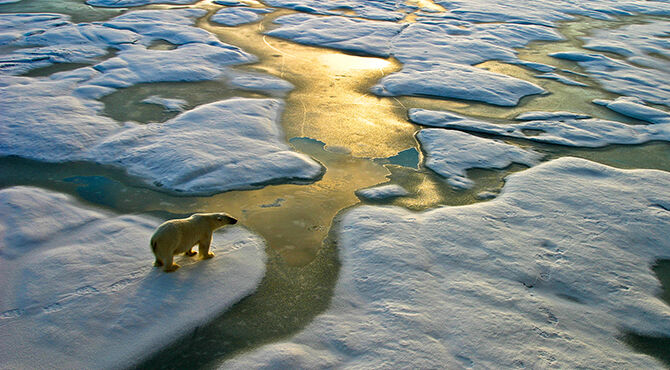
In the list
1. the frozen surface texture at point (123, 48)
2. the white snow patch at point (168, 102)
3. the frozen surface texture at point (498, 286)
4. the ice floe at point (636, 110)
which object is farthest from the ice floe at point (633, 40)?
the white snow patch at point (168, 102)

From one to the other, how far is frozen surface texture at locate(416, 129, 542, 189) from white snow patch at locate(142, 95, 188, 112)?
3579 millimetres

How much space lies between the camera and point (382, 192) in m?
5.02

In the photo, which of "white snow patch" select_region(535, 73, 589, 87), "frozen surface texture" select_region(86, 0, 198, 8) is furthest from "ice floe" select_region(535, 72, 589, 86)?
"frozen surface texture" select_region(86, 0, 198, 8)

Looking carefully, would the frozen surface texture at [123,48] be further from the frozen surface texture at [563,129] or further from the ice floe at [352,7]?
the frozen surface texture at [563,129]

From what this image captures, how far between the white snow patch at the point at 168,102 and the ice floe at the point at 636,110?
7178mm

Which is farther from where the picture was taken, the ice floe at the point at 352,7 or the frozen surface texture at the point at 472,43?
the ice floe at the point at 352,7

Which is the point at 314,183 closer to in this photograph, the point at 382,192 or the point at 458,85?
the point at 382,192

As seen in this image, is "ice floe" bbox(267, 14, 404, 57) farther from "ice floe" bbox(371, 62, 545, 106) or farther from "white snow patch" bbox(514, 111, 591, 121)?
"white snow patch" bbox(514, 111, 591, 121)

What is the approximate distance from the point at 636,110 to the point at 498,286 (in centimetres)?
602

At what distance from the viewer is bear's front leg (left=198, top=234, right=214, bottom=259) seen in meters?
3.70

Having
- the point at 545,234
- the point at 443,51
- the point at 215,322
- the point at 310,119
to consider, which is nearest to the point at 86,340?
the point at 215,322

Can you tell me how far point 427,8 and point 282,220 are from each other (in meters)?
13.5

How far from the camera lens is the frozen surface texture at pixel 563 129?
6645 mm

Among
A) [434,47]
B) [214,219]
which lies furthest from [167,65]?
[434,47]
